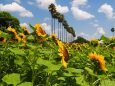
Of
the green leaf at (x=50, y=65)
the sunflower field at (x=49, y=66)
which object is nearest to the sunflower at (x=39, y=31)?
the sunflower field at (x=49, y=66)

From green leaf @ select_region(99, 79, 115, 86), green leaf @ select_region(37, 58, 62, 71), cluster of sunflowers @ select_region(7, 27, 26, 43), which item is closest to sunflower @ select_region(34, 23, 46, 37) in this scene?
green leaf @ select_region(37, 58, 62, 71)

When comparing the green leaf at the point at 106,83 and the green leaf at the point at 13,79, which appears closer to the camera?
the green leaf at the point at 106,83

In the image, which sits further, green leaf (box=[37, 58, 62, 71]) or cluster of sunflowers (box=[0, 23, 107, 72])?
A: green leaf (box=[37, 58, 62, 71])

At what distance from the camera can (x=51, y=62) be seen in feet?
12.2

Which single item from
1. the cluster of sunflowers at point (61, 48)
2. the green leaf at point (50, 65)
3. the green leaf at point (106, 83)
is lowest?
the green leaf at point (106, 83)

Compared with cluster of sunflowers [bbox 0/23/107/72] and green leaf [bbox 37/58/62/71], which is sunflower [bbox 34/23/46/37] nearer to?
cluster of sunflowers [bbox 0/23/107/72]

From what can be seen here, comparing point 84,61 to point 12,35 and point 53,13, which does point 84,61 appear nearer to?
point 12,35

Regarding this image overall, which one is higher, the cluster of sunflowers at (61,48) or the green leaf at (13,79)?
the cluster of sunflowers at (61,48)

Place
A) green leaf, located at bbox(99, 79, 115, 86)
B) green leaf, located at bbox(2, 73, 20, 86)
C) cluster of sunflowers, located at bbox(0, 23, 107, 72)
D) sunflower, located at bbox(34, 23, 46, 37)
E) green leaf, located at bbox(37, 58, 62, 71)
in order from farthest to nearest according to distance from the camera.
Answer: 1. sunflower, located at bbox(34, 23, 46, 37)
2. green leaf, located at bbox(2, 73, 20, 86)
3. green leaf, located at bbox(37, 58, 62, 71)
4. cluster of sunflowers, located at bbox(0, 23, 107, 72)
5. green leaf, located at bbox(99, 79, 115, 86)

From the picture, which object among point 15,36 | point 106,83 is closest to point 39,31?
point 15,36

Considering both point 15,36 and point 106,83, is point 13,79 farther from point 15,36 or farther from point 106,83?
point 106,83

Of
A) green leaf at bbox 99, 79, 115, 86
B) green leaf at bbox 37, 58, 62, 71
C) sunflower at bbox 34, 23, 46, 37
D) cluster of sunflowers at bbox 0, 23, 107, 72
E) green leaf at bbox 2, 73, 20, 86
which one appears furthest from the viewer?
sunflower at bbox 34, 23, 46, 37

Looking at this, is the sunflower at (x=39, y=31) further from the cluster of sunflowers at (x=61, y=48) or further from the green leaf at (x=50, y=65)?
the green leaf at (x=50, y=65)

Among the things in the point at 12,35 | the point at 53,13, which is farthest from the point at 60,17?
the point at 12,35
